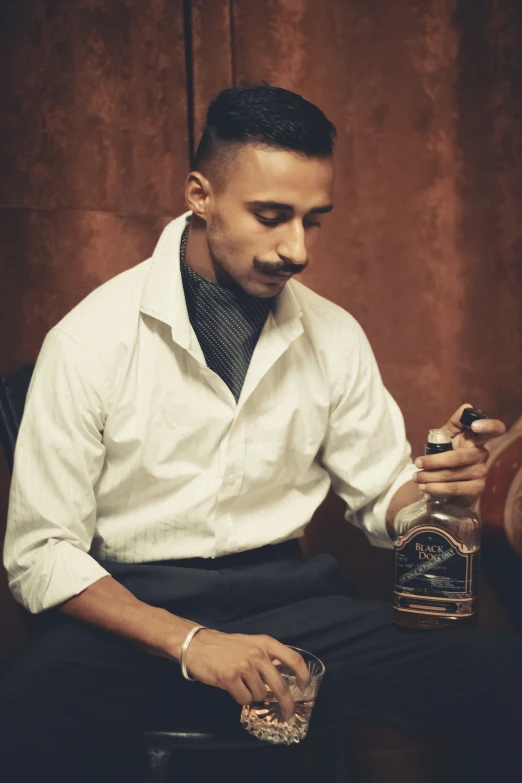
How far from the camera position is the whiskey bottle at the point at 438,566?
53.0 inches

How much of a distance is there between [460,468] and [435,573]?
0.16 m

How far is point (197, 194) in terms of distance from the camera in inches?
58.0

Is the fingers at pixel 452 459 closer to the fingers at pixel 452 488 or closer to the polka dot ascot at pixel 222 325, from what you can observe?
the fingers at pixel 452 488

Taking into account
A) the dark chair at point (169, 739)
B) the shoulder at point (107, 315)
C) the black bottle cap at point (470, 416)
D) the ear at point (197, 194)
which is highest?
the ear at point (197, 194)

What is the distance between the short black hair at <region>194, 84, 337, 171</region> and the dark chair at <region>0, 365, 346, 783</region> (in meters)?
0.47

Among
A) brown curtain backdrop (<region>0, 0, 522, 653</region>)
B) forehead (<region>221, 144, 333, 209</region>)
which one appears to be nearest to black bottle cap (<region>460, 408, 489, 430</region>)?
forehead (<region>221, 144, 333, 209</region>)

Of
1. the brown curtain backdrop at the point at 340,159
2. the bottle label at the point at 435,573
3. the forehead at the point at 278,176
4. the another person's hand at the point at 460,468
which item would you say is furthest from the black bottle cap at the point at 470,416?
the brown curtain backdrop at the point at 340,159

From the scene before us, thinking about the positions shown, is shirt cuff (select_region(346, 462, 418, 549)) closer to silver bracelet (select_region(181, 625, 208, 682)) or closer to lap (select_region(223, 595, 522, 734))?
lap (select_region(223, 595, 522, 734))

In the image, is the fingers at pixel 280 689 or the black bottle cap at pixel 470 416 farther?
the black bottle cap at pixel 470 416

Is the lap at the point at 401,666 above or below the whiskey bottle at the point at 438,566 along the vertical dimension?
below

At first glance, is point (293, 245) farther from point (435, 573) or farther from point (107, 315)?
point (435, 573)

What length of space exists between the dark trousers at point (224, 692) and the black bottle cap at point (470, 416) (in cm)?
30

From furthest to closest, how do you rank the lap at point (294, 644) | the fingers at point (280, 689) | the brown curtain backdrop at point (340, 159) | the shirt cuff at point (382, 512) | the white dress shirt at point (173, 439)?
1. the brown curtain backdrop at point (340, 159)
2. the shirt cuff at point (382, 512)
3. the white dress shirt at point (173, 439)
4. the lap at point (294, 644)
5. the fingers at point (280, 689)

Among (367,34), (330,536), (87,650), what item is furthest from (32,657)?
(367,34)
